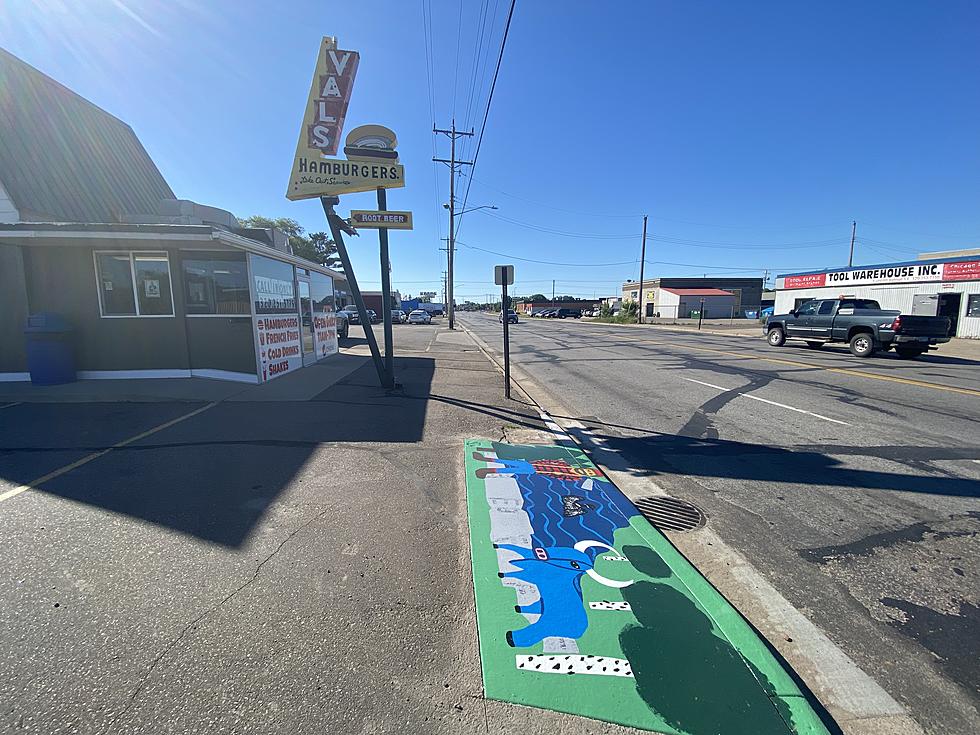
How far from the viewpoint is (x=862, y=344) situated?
15.2 m

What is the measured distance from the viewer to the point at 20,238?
328 inches

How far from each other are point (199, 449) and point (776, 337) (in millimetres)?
21566

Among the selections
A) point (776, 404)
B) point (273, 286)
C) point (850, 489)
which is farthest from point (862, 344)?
point (273, 286)

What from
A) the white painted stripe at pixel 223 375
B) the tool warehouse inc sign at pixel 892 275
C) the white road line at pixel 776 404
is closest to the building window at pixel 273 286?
the white painted stripe at pixel 223 375

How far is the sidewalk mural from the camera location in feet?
6.42

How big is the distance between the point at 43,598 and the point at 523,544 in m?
3.02

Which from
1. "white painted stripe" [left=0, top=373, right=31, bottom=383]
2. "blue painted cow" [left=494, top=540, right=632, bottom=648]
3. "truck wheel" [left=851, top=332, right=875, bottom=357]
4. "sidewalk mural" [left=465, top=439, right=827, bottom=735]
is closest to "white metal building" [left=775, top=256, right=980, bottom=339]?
"truck wheel" [left=851, top=332, right=875, bottom=357]

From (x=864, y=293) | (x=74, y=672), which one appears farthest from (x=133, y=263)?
(x=864, y=293)

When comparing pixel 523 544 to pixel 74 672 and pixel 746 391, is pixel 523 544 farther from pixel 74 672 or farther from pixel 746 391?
pixel 746 391

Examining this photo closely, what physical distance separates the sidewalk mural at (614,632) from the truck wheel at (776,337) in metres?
19.1

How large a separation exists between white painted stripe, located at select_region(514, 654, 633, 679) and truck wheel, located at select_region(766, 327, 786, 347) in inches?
814

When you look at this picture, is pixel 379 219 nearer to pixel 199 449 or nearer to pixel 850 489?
pixel 199 449

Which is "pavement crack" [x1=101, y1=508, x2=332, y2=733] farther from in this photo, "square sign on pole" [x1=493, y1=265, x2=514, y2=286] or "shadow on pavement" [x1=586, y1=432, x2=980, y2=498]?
"square sign on pole" [x1=493, y1=265, x2=514, y2=286]

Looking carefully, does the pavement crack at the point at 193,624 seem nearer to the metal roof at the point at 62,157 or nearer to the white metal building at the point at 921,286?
the metal roof at the point at 62,157
